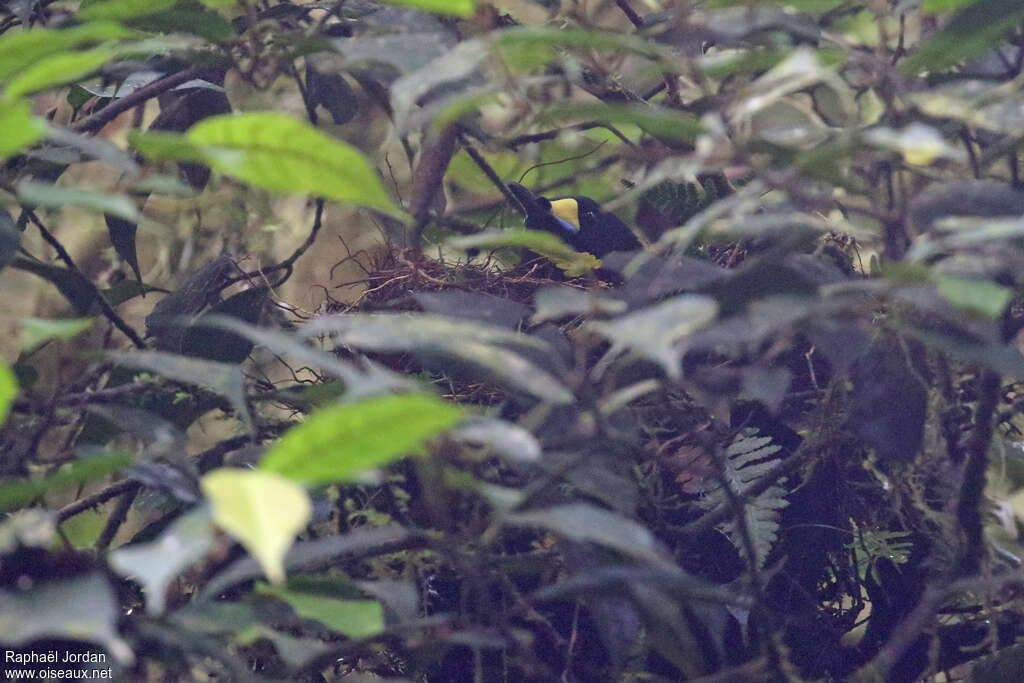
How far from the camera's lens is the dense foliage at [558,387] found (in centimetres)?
54

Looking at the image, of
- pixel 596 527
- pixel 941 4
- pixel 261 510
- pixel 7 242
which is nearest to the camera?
pixel 261 510

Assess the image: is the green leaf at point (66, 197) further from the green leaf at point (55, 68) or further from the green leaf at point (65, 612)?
the green leaf at point (65, 612)

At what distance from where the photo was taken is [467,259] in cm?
137

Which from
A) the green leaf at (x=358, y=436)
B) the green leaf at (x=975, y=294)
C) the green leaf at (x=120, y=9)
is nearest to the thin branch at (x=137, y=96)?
the green leaf at (x=120, y=9)

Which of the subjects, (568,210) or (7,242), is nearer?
(7,242)

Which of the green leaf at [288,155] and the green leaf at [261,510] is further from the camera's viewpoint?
the green leaf at [288,155]

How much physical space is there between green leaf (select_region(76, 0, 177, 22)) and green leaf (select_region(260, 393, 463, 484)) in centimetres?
43

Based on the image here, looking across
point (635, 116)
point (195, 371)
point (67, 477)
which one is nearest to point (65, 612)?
point (67, 477)

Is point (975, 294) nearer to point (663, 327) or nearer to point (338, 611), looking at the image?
point (663, 327)

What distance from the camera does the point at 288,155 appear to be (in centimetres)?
57

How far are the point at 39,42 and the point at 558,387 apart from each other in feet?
1.45

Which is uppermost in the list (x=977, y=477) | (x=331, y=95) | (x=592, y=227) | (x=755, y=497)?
(x=331, y=95)

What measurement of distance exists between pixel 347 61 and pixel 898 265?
17.0 inches

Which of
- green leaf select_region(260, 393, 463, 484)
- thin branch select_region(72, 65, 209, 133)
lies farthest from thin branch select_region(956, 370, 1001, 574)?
thin branch select_region(72, 65, 209, 133)
